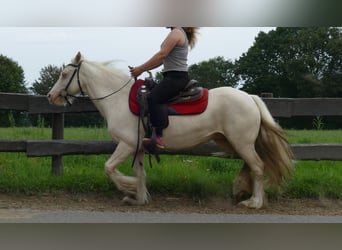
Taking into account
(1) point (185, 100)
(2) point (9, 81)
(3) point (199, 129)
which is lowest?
(3) point (199, 129)

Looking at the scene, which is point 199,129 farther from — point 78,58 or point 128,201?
point 78,58

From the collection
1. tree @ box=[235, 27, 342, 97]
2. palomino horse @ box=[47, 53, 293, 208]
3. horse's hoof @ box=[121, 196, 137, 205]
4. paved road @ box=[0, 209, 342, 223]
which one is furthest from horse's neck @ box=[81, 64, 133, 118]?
tree @ box=[235, 27, 342, 97]

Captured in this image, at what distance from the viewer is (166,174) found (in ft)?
20.1

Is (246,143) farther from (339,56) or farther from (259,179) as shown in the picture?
(339,56)

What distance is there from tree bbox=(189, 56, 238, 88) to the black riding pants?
0.62 metres

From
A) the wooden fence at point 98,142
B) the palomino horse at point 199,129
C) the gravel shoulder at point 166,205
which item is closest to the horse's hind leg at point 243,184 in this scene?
the palomino horse at point 199,129

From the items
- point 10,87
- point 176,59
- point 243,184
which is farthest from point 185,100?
point 10,87

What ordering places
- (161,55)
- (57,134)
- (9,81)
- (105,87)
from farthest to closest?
1. (9,81)
2. (57,134)
3. (105,87)
4. (161,55)

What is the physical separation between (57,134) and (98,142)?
67cm

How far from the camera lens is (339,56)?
680cm

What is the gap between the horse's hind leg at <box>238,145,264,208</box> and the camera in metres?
5.21

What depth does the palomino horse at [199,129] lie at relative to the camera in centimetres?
518

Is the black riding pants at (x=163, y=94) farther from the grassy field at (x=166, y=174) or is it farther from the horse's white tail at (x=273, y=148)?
the grassy field at (x=166, y=174)

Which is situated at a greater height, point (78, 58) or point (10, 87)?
point (78, 58)
